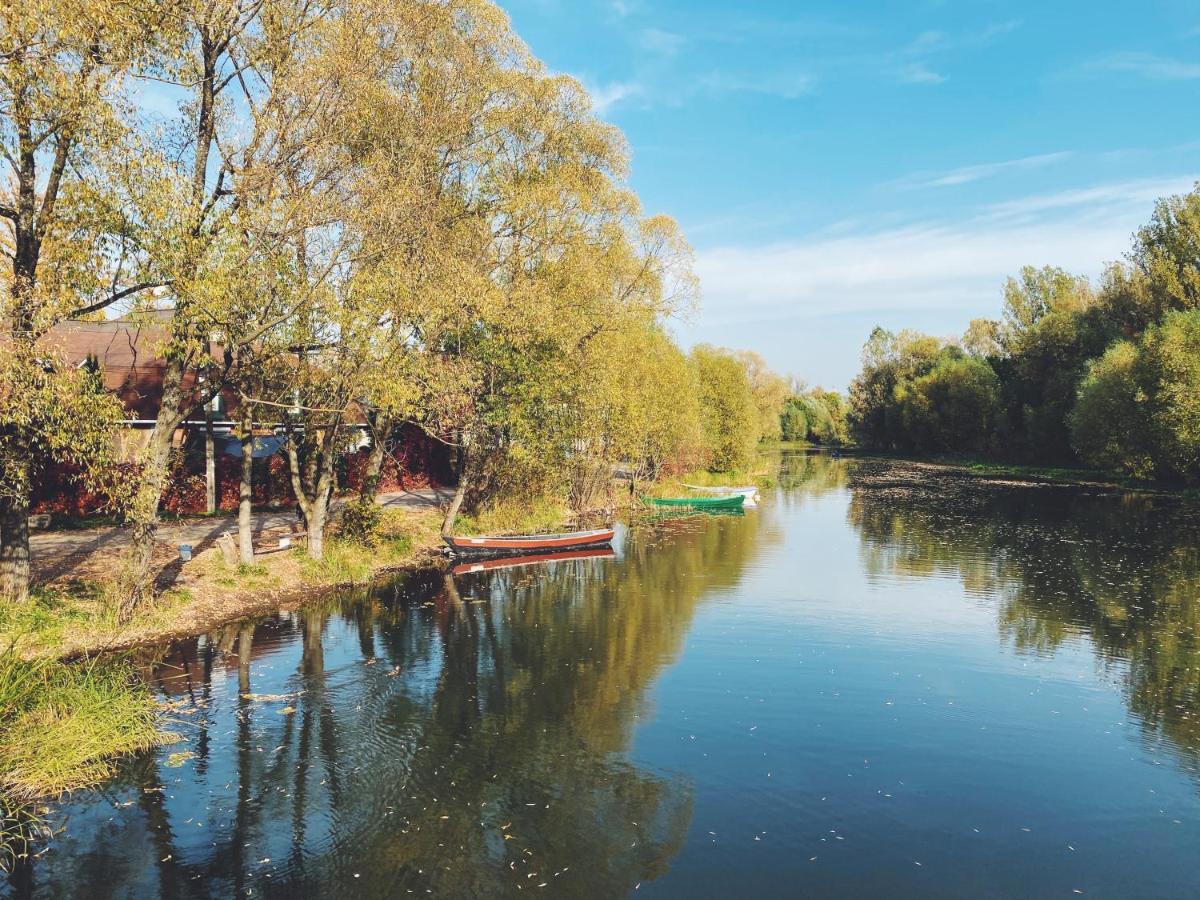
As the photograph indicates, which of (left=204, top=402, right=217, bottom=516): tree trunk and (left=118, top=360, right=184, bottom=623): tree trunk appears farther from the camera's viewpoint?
(left=204, top=402, right=217, bottom=516): tree trunk

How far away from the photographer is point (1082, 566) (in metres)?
29.2

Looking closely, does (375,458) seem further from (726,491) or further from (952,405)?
(952,405)

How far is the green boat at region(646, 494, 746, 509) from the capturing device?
4828cm

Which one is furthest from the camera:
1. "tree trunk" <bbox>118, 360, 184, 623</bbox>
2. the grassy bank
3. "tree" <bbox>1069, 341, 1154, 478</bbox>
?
"tree" <bbox>1069, 341, 1154, 478</bbox>

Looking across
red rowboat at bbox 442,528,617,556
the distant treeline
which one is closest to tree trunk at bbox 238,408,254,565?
red rowboat at bbox 442,528,617,556

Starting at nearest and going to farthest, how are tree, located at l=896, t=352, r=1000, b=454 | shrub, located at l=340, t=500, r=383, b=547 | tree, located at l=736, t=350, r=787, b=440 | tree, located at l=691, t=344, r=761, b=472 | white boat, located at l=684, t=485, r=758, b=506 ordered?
1. shrub, located at l=340, t=500, r=383, b=547
2. white boat, located at l=684, t=485, r=758, b=506
3. tree, located at l=691, t=344, r=761, b=472
4. tree, located at l=896, t=352, r=1000, b=454
5. tree, located at l=736, t=350, r=787, b=440

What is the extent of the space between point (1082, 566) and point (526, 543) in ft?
67.3

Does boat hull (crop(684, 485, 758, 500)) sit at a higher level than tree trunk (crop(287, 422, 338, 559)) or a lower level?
lower

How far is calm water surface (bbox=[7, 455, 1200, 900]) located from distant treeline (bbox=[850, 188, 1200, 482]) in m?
33.9

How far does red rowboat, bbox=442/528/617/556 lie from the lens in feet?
97.5

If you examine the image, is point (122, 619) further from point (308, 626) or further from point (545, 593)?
point (545, 593)

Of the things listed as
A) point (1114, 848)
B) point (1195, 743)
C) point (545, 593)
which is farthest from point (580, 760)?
point (545, 593)

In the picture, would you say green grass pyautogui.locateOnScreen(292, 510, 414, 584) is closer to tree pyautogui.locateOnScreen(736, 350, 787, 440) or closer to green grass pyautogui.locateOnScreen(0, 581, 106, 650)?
green grass pyautogui.locateOnScreen(0, 581, 106, 650)

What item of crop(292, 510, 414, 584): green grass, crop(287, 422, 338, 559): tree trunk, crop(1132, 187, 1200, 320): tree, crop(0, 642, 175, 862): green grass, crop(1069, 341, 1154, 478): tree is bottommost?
crop(0, 642, 175, 862): green grass
